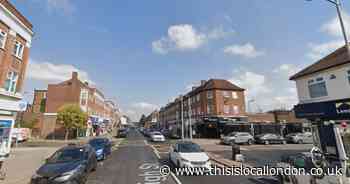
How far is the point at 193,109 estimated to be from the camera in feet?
147

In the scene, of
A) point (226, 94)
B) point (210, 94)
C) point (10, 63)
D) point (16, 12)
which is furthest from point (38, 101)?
point (226, 94)

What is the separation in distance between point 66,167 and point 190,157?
6.23m

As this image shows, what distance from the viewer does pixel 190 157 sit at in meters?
10.6

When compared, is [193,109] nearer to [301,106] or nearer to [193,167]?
[301,106]

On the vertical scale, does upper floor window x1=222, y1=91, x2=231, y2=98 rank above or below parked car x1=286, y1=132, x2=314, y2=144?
above

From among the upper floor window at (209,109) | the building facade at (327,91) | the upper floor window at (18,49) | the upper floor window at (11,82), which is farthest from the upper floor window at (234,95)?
the upper floor window at (11,82)

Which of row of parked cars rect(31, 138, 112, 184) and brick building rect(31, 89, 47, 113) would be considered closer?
row of parked cars rect(31, 138, 112, 184)

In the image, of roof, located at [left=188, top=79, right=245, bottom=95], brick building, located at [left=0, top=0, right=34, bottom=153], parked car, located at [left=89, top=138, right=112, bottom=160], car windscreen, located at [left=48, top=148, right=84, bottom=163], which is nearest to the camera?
car windscreen, located at [left=48, top=148, right=84, bottom=163]

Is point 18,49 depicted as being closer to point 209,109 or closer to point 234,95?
point 209,109

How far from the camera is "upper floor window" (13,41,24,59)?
1758 centimetres

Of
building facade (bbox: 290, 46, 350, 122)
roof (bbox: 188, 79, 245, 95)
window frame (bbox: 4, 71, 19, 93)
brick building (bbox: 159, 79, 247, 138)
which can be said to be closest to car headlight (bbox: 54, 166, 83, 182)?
window frame (bbox: 4, 71, 19, 93)

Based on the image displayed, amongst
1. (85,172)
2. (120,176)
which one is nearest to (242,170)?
(120,176)

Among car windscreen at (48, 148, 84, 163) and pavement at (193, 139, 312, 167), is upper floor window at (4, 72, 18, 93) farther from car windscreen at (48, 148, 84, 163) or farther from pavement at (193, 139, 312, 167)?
pavement at (193, 139, 312, 167)

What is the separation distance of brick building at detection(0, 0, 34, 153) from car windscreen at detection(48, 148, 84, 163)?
9950 mm
